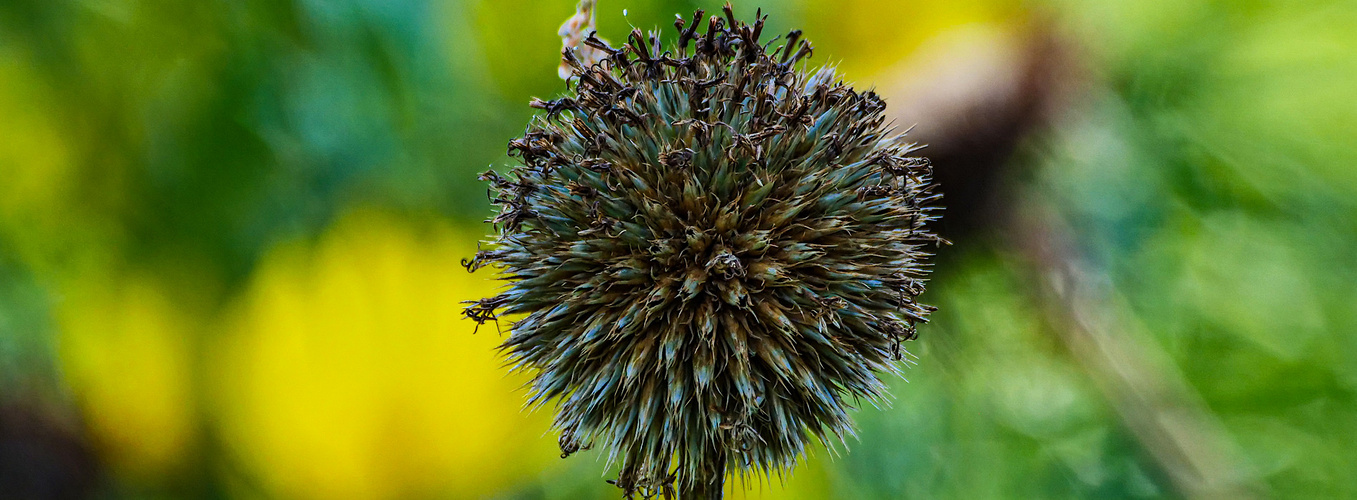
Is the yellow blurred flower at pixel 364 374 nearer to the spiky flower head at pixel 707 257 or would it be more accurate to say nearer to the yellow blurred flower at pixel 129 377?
the yellow blurred flower at pixel 129 377

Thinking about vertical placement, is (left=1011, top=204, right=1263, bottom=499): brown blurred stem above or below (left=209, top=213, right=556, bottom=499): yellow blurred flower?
below

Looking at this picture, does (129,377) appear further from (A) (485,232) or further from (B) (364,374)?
(A) (485,232)

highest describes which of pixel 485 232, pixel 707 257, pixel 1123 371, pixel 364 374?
pixel 485 232

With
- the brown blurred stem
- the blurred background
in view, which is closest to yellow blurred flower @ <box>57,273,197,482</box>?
the blurred background

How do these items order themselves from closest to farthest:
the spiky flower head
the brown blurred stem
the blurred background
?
the spiky flower head → the blurred background → the brown blurred stem

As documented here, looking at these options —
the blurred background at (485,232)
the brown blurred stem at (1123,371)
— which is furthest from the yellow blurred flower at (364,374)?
the brown blurred stem at (1123,371)

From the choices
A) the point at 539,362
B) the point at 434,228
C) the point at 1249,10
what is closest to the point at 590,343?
the point at 539,362

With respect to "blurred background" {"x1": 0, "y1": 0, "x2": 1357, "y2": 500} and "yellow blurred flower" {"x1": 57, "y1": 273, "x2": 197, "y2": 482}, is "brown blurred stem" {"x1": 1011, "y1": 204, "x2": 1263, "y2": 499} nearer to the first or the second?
"blurred background" {"x1": 0, "y1": 0, "x2": 1357, "y2": 500}

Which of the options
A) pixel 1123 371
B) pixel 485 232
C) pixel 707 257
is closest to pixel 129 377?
pixel 485 232
